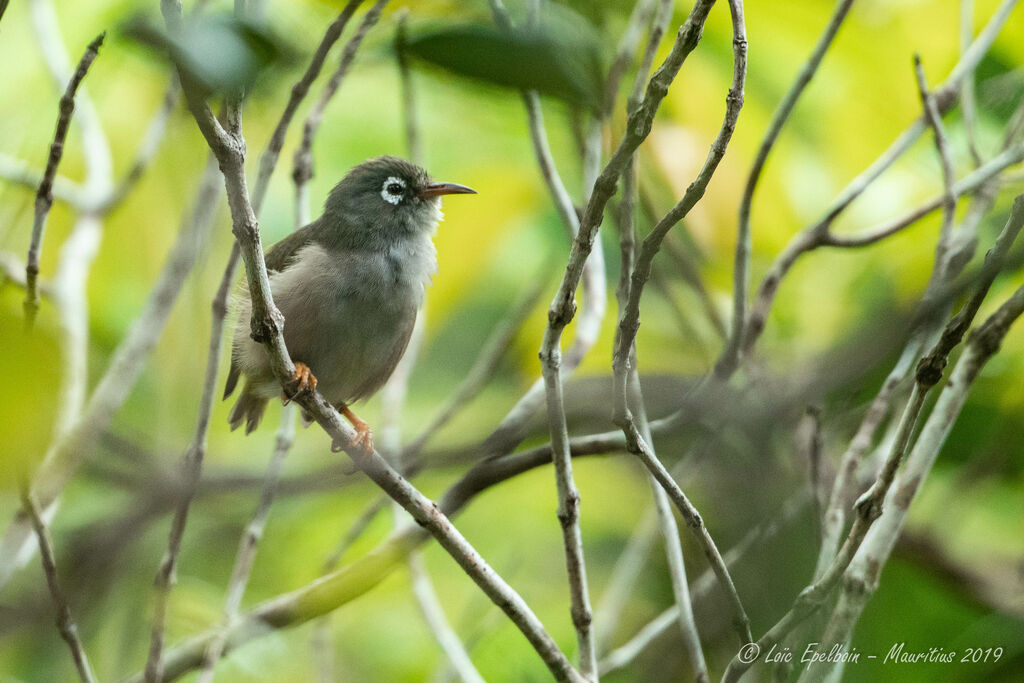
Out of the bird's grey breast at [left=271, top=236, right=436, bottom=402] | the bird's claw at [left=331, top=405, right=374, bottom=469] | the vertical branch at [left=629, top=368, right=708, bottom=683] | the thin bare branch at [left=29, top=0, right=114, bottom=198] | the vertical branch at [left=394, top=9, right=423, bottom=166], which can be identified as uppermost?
the thin bare branch at [left=29, top=0, right=114, bottom=198]

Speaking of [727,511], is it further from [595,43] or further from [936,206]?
[936,206]

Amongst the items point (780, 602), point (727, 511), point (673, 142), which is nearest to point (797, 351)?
point (673, 142)

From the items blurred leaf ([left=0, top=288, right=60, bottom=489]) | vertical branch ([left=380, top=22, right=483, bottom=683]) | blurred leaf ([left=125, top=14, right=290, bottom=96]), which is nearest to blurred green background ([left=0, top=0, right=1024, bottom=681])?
vertical branch ([left=380, top=22, right=483, bottom=683])

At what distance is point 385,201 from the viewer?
576cm

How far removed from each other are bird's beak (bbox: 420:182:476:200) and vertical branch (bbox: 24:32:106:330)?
2.55 meters

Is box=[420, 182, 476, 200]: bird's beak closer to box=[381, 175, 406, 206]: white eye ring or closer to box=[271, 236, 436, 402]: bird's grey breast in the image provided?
box=[381, 175, 406, 206]: white eye ring

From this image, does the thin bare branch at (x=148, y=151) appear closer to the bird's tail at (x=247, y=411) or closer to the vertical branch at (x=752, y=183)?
the bird's tail at (x=247, y=411)

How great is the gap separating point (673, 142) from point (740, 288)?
63.0 inches

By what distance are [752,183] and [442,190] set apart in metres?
2.03

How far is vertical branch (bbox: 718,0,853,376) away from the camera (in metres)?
3.99

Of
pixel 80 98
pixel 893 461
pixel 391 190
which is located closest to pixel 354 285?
pixel 391 190

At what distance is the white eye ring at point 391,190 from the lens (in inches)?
228

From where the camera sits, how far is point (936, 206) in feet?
15.2

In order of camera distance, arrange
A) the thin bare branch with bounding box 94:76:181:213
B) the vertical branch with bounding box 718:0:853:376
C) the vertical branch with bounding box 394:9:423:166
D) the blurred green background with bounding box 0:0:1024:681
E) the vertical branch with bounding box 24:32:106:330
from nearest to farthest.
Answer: the vertical branch with bounding box 394:9:423:166
the vertical branch with bounding box 24:32:106:330
the vertical branch with bounding box 718:0:853:376
the blurred green background with bounding box 0:0:1024:681
the thin bare branch with bounding box 94:76:181:213
